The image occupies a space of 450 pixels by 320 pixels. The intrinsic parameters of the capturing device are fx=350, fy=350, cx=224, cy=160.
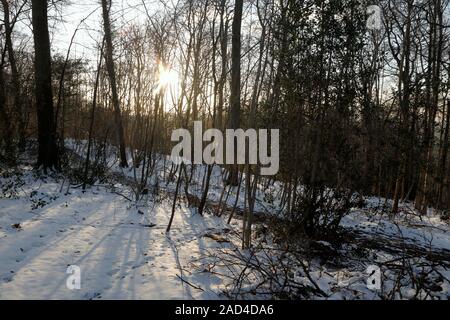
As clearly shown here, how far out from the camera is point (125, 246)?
5.03 meters

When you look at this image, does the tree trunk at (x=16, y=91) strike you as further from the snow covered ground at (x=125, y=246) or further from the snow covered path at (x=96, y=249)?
the snow covered path at (x=96, y=249)

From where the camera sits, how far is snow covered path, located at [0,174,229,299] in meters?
3.51

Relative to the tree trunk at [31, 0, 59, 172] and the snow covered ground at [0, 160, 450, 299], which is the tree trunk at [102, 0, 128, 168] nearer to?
the tree trunk at [31, 0, 59, 172]

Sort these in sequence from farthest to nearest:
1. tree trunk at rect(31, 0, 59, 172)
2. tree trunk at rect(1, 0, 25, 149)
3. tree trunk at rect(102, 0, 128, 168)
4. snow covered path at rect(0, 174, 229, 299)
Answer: tree trunk at rect(102, 0, 128, 168) → tree trunk at rect(1, 0, 25, 149) → tree trunk at rect(31, 0, 59, 172) → snow covered path at rect(0, 174, 229, 299)

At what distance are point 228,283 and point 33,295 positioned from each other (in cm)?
191

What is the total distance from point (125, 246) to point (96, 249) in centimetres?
42

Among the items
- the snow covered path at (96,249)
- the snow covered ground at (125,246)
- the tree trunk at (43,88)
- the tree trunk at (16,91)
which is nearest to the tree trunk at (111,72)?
the tree trunk at (43,88)

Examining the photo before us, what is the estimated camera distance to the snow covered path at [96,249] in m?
3.51


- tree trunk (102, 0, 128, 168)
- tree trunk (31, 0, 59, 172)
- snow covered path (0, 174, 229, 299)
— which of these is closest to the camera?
snow covered path (0, 174, 229, 299)

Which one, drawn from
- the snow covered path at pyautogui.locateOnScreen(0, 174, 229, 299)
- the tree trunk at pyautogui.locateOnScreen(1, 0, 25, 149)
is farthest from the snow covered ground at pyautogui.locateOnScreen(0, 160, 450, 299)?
the tree trunk at pyautogui.locateOnScreen(1, 0, 25, 149)

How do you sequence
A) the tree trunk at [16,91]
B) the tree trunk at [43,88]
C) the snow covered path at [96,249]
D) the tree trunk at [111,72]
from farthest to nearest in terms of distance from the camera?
1. the tree trunk at [111,72]
2. the tree trunk at [16,91]
3. the tree trunk at [43,88]
4. the snow covered path at [96,249]

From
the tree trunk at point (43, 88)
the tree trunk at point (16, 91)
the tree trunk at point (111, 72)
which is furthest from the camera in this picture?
the tree trunk at point (111, 72)

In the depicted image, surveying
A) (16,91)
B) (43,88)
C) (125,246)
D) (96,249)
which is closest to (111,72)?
(16,91)

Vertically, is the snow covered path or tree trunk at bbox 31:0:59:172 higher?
tree trunk at bbox 31:0:59:172
